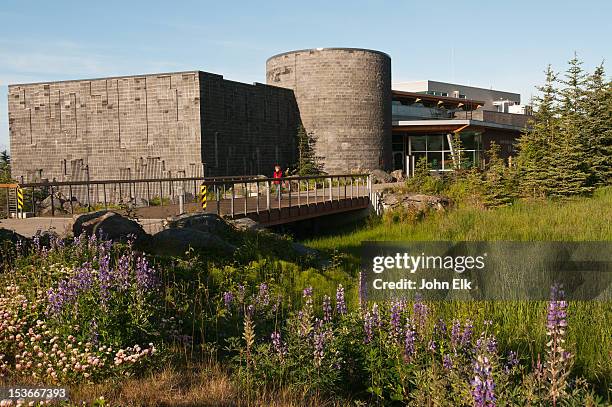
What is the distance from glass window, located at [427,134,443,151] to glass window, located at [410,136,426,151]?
459mm

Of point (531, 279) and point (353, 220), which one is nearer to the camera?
point (531, 279)

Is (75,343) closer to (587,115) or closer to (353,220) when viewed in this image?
(353,220)

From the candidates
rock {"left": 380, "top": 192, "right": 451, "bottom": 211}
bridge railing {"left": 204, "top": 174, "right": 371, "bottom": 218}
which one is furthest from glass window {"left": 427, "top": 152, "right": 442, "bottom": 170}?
rock {"left": 380, "top": 192, "right": 451, "bottom": 211}

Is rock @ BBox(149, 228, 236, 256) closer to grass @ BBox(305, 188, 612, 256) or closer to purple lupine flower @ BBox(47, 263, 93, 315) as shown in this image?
purple lupine flower @ BBox(47, 263, 93, 315)

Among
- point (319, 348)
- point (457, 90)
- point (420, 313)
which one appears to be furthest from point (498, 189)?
point (457, 90)

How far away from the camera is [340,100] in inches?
1431

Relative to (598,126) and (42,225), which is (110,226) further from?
(598,126)

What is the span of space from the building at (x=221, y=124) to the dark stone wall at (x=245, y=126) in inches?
2.1

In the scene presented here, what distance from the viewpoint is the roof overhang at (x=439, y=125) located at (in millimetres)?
37750

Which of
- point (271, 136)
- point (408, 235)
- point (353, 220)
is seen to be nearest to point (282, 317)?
point (408, 235)

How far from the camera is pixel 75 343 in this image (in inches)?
201

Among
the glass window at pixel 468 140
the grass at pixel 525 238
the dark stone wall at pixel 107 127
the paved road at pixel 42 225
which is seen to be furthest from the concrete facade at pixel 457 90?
the paved road at pixel 42 225

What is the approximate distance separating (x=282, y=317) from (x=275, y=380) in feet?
6.94

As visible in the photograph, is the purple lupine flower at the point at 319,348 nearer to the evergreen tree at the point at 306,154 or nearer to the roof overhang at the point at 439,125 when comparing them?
the evergreen tree at the point at 306,154
